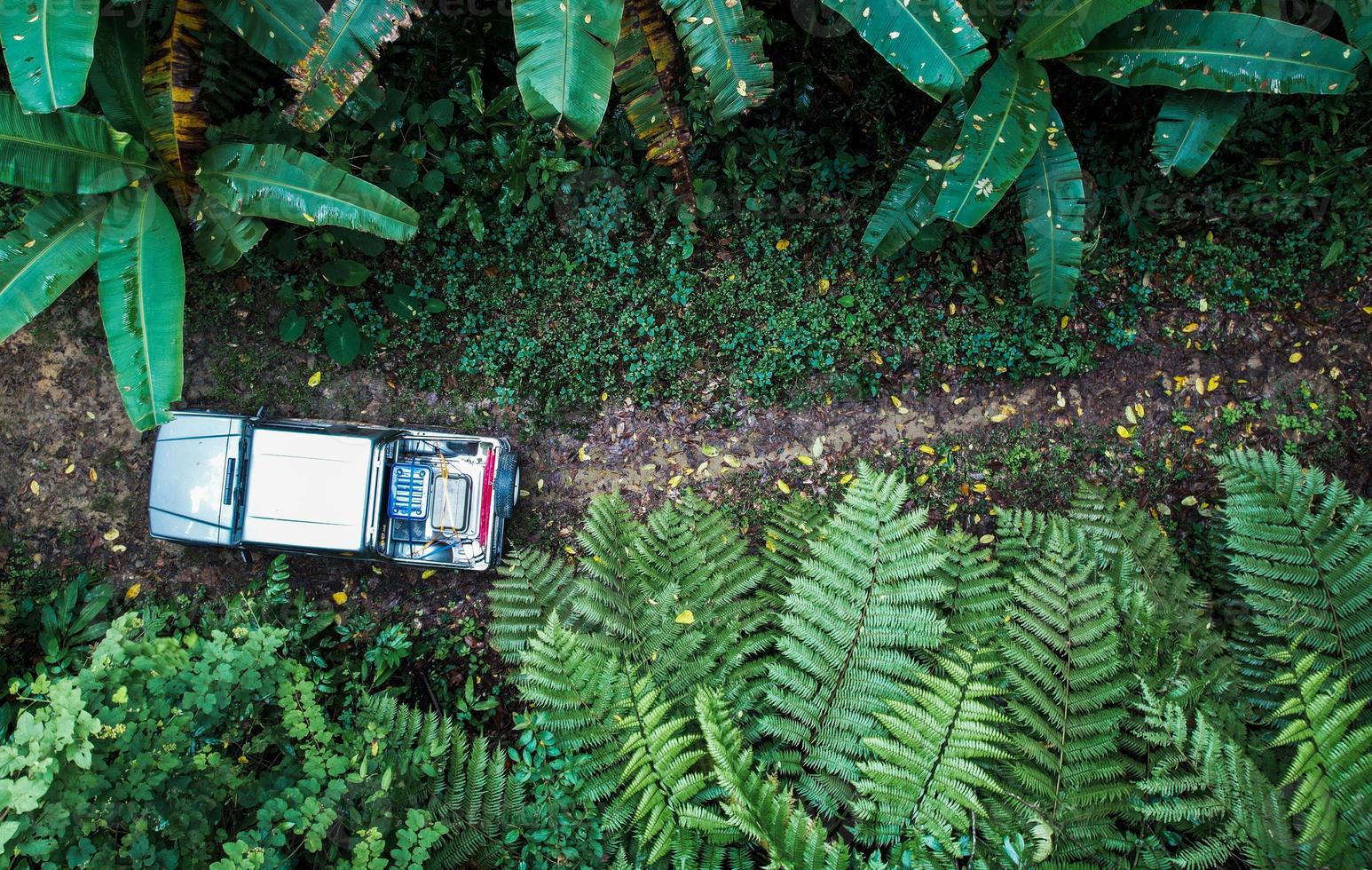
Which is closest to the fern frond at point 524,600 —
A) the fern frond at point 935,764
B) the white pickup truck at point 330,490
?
the white pickup truck at point 330,490

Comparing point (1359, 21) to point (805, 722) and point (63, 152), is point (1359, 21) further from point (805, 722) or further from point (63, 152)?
point (63, 152)

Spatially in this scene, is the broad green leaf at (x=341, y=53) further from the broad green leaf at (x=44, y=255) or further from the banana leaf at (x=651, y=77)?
the broad green leaf at (x=44, y=255)

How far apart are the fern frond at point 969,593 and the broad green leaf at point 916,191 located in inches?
80.4

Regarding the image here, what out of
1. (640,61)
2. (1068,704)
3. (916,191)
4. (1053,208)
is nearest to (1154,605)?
(1068,704)

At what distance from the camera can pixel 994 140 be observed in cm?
434

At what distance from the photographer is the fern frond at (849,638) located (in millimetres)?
3748

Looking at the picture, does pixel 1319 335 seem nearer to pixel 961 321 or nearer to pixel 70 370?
pixel 961 321

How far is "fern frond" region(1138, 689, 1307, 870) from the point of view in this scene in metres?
3.08

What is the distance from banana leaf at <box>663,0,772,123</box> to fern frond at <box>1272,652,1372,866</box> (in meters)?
4.15

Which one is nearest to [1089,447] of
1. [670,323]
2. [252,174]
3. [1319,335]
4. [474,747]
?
[1319,335]

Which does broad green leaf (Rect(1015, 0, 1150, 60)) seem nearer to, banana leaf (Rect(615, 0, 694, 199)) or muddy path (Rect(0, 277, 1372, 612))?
banana leaf (Rect(615, 0, 694, 199))

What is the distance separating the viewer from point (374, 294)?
18.7 ft

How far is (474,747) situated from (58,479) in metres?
4.52

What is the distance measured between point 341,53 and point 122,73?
5.36 ft
